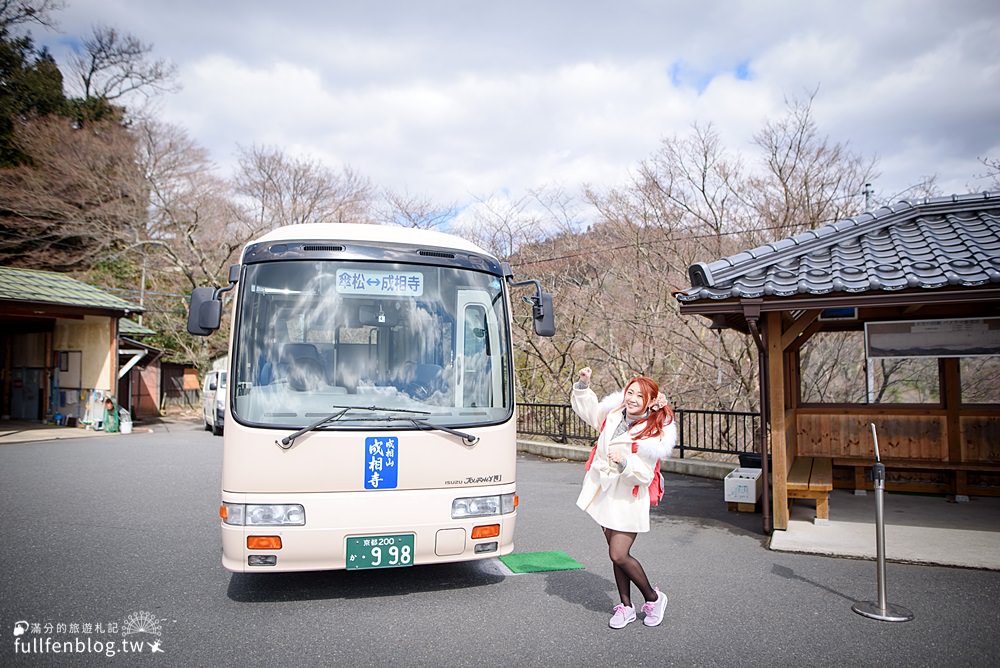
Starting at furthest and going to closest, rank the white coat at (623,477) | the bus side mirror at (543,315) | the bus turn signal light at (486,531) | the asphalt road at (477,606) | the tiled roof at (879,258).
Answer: the tiled roof at (879,258)
the bus side mirror at (543,315)
the bus turn signal light at (486,531)
the white coat at (623,477)
the asphalt road at (477,606)

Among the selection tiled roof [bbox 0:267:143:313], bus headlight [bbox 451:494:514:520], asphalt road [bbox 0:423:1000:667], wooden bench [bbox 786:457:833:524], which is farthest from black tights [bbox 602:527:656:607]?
tiled roof [bbox 0:267:143:313]

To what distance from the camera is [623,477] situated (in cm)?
441

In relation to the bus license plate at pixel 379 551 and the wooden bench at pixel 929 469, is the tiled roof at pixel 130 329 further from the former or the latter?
the wooden bench at pixel 929 469

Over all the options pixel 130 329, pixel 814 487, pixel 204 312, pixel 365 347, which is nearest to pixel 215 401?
pixel 130 329

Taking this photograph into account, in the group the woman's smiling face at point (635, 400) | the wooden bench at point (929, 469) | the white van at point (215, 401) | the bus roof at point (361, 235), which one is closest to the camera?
the woman's smiling face at point (635, 400)

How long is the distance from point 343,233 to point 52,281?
62.4 feet

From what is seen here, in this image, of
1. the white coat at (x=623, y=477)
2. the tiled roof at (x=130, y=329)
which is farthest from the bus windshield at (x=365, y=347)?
the tiled roof at (x=130, y=329)

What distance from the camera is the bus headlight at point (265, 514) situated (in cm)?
461

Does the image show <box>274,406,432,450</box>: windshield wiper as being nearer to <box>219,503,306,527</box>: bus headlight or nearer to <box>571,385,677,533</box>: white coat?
<box>219,503,306,527</box>: bus headlight

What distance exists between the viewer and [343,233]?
5.34 m

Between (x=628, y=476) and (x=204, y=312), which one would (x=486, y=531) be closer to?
(x=628, y=476)

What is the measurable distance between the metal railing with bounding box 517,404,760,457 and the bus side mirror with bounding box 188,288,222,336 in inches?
360

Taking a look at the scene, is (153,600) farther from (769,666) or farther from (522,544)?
(769,666)

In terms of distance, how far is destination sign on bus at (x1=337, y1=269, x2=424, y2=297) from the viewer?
513 cm
